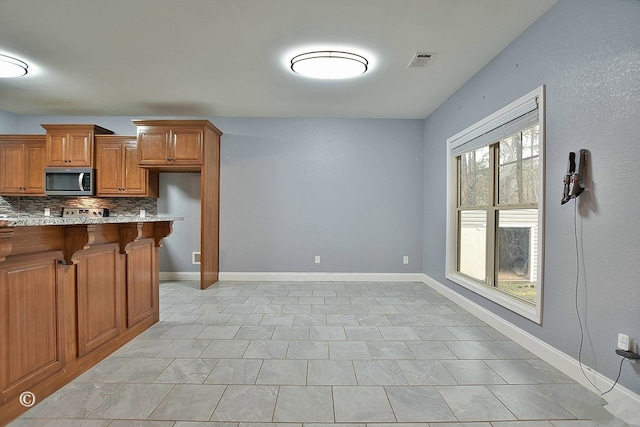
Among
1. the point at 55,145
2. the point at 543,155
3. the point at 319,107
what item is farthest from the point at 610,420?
the point at 55,145

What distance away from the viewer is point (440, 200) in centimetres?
429

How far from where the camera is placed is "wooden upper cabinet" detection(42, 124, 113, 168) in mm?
4316

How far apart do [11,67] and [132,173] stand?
1.65 m

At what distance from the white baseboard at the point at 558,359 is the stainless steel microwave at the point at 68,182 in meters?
5.30

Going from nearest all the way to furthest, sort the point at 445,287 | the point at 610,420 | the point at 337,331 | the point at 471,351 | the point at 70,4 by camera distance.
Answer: the point at 610,420, the point at 70,4, the point at 471,351, the point at 337,331, the point at 445,287

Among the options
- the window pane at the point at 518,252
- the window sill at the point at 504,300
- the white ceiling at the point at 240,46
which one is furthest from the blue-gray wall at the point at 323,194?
the window pane at the point at 518,252

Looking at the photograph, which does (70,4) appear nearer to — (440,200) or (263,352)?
(263,352)

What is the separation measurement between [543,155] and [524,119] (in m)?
0.44

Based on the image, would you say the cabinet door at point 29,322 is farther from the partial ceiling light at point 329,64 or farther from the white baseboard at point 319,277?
the white baseboard at point 319,277

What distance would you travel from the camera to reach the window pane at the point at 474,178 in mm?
3350

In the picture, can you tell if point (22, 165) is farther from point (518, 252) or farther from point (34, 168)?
point (518, 252)

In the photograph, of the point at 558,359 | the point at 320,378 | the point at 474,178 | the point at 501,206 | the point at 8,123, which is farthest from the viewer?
the point at 8,123

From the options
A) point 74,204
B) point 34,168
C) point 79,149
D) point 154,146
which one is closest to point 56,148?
point 79,149

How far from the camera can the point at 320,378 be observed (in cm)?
201
